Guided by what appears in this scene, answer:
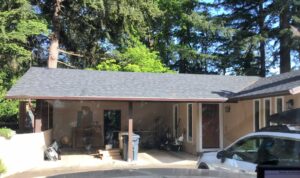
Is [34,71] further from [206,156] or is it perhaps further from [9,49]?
[206,156]

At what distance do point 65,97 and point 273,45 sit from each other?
2144 centimetres

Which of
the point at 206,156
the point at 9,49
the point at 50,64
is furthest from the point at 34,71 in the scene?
the point at 206,156

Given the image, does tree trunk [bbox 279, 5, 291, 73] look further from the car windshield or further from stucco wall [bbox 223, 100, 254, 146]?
the car windshield

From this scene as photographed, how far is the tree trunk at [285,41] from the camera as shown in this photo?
31.7m

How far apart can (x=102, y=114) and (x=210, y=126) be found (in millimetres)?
6180

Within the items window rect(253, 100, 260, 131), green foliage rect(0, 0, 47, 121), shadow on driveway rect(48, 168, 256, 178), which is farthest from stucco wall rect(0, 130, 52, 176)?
shadow on driveway rect(48, 168, 256, 178)

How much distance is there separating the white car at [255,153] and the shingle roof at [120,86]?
8.40 m

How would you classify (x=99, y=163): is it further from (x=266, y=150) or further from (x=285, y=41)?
(x=285, y=41)

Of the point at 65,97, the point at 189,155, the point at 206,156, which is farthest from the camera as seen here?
the point at 189,155

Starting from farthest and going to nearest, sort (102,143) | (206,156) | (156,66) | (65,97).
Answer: (156,66)
(102,143)
(65,97)
(206,156)

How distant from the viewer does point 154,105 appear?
2478 centimetres

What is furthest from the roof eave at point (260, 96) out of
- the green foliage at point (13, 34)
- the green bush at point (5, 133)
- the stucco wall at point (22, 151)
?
the green foliage at point (13, 34)

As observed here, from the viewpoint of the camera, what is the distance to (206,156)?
9664 mm

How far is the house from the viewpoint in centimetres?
1711
